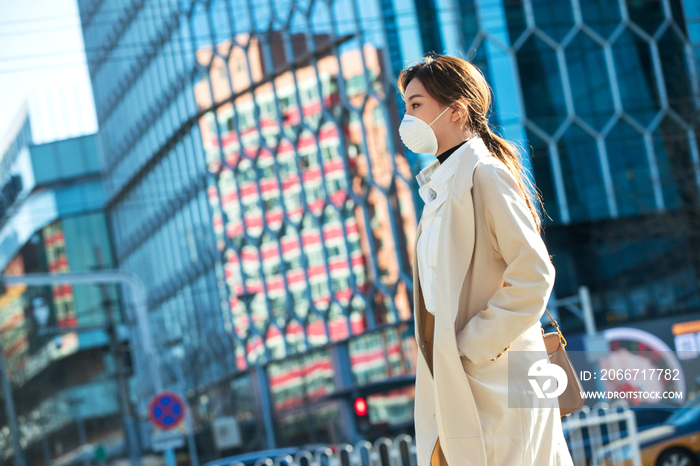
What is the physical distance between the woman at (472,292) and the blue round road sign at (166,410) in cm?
1084

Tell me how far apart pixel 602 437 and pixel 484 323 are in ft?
17.8

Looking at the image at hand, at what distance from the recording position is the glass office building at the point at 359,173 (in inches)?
880

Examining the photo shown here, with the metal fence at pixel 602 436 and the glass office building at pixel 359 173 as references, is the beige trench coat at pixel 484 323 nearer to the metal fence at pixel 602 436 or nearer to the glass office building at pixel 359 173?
the metal fence at pixel 602 436

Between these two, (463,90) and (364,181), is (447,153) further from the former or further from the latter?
(364,181)

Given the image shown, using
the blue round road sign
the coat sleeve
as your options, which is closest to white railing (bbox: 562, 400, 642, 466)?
the coat sleeve

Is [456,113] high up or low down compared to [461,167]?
up

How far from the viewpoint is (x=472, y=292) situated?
6.17 ft

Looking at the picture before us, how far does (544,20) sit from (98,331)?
22.3 m

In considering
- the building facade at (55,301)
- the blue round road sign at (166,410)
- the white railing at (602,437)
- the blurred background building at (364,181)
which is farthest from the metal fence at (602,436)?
the building facade at (55,301)

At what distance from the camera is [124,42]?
35.0 meters

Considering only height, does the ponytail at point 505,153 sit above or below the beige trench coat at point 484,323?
above

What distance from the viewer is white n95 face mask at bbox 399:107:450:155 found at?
A: 2.05 m

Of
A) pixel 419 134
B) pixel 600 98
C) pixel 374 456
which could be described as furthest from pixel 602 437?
pixel 600 98

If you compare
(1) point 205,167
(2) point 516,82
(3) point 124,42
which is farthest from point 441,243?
(3) point 124,42
